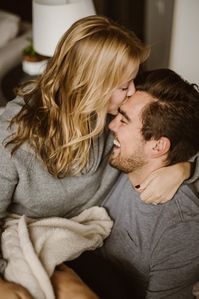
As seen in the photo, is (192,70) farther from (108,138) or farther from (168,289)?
(168,289)

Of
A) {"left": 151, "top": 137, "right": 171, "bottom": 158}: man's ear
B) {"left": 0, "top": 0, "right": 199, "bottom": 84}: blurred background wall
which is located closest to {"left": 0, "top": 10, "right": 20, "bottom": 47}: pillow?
{"left": 0, "top": 0, "right": 199, "bottom": 84}: blurred background wall

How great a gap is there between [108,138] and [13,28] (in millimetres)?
1228

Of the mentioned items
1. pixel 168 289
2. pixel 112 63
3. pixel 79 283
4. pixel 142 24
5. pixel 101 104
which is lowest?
pixel 168 289

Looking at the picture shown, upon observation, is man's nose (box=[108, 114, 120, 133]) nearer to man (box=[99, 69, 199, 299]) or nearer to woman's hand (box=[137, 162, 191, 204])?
man (box=[99, 69, 199, 299])

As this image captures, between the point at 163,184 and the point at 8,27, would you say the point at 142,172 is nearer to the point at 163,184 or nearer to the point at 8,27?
the point at 163,184

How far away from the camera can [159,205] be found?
1250 mm

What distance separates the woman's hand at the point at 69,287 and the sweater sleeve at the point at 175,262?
227mm

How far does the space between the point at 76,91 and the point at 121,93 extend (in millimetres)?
131

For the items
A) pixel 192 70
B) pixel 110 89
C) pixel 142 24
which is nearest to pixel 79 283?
pixel 110 89

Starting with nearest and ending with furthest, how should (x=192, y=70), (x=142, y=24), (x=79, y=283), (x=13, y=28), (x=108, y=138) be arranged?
(x=79, y=283) → (x=108, y=138) → (x=192, y=70) → (x=13, y=28) → (x=142, y=24)

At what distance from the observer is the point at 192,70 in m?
1.74

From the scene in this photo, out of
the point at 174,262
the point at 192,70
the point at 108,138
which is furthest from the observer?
the point at 192,70

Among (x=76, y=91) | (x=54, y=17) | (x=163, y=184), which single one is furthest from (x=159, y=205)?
(x=54, y=17)

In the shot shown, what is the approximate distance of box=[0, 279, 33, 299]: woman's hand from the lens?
972mm
